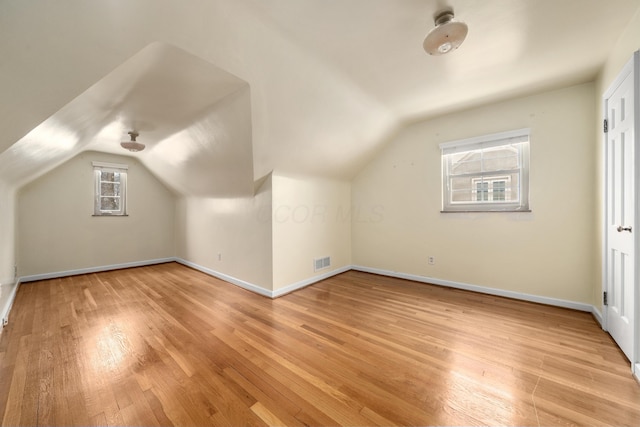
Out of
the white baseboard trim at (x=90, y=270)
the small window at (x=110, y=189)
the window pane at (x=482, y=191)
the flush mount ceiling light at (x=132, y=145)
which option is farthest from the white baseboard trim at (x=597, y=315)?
the small window at (x=110, y=189)

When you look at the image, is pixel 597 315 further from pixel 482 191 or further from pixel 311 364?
pixel 311 364

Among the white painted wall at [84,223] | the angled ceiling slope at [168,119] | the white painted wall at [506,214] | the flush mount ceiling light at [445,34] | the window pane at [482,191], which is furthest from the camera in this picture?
the white painted wall at [84,223]

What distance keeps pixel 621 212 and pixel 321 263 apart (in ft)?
10.8

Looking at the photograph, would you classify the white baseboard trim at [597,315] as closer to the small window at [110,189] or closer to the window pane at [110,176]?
the small window at [110,189]

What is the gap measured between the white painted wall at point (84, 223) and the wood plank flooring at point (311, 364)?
1.64 m

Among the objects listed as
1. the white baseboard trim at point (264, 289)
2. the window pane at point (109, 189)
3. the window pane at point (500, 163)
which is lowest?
the white baseboard trim at point (264, 289)

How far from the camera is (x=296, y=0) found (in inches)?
57.7

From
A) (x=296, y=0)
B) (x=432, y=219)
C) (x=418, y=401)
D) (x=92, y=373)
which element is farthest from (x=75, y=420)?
(x=432, y=219)

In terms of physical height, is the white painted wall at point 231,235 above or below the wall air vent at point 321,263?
above

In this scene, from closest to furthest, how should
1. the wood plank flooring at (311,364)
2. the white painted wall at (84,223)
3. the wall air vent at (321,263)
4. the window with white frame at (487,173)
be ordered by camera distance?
the wood plank flooring at (311,364), the window with white frame at (487,173), the wall air vent at (321,263), the white painted wall at (84,223)

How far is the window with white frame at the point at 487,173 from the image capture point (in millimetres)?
2910

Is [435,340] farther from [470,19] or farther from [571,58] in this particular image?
[571,58]

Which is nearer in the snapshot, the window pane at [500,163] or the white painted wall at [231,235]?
the window pane at [500,163]

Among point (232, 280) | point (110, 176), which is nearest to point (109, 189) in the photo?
point (110, 176)
